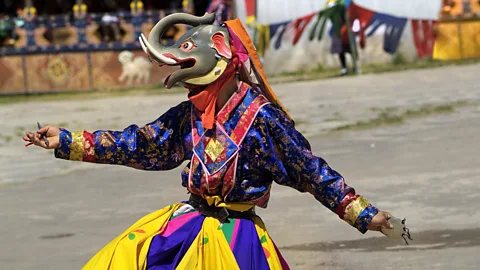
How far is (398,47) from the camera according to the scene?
19.6m

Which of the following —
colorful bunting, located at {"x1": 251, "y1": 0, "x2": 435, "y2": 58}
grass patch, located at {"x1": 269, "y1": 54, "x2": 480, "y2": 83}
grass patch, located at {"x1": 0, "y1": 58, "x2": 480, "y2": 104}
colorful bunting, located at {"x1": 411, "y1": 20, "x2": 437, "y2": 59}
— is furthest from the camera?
colorful bunting, located at {"x1": 411, "y1": 20, "x2": 437, "y2": 59}

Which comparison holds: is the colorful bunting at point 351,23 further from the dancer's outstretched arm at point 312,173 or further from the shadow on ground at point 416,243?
the dancer's outstretched arm at point 312,173

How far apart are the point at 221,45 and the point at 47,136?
0.83 metres

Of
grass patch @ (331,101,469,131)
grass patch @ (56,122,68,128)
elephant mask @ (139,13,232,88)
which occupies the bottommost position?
grass patch @ (56,122,68,128)

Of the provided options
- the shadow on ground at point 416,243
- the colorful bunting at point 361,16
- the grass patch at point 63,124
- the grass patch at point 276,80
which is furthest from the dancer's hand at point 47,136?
the colorful bunting at point 361,16

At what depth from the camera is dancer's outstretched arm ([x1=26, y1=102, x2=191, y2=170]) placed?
4.17 meters

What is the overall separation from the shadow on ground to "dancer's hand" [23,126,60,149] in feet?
8.97

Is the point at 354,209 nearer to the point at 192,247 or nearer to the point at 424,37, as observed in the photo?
the point at 192,247

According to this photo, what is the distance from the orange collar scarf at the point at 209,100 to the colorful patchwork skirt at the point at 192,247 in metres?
0.38

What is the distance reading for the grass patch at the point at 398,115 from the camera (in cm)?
1202

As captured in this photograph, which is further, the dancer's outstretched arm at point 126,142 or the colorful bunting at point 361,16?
the colorful bunting at point 361,16

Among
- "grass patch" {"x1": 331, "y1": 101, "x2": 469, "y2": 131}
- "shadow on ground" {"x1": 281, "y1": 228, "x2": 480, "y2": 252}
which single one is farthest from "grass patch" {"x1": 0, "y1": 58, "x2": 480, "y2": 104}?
"shadow on ground" {"x1": 281, "y1": 228, "x2": 480, "y2": 252}

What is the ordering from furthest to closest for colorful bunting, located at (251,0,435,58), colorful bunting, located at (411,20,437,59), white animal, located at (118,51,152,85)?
white animal, located at (118,51,152,85) → colorful bunting, located at (411,20,437,59) → colorful bunting, located at (251,0,435,58)

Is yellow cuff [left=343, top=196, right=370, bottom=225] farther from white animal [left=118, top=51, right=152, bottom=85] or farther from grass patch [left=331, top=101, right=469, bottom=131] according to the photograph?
white animal [left=118, top=51, right=152, bottom=85]
